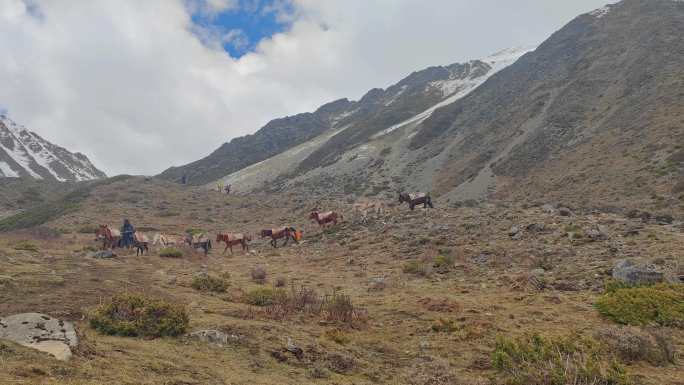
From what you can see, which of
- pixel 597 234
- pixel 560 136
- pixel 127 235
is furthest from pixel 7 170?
pixel 597 234

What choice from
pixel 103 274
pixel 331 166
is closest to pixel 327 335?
pixel 103 274

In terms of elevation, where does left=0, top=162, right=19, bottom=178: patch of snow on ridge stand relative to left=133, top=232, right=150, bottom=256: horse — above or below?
above

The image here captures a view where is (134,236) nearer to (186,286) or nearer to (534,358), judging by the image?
(186,286)

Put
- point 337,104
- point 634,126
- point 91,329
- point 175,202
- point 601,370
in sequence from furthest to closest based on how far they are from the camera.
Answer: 1. point 337,104
2. point 175,202
3. point 634,126
4. point 91,329
5. point 601,370

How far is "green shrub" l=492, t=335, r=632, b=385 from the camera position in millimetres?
6608

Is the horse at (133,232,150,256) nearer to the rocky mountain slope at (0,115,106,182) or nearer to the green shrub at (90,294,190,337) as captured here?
the green shrub at (90,294,190,337)

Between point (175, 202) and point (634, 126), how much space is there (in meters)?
52.5

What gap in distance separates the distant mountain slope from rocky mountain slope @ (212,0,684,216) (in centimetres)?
496

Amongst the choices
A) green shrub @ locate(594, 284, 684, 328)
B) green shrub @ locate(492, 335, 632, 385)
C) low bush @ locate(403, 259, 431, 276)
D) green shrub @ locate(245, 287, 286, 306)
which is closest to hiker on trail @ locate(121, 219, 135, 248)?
green shrub @ locate(245, 287, 286, 306)

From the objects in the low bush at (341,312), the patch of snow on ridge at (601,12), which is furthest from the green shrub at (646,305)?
the patch of snow on ridge at (601,12)

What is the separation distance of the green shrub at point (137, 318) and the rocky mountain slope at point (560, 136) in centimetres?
2572

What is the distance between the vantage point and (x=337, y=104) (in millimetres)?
190000

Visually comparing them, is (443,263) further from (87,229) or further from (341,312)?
(87,229)

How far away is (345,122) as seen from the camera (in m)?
144
